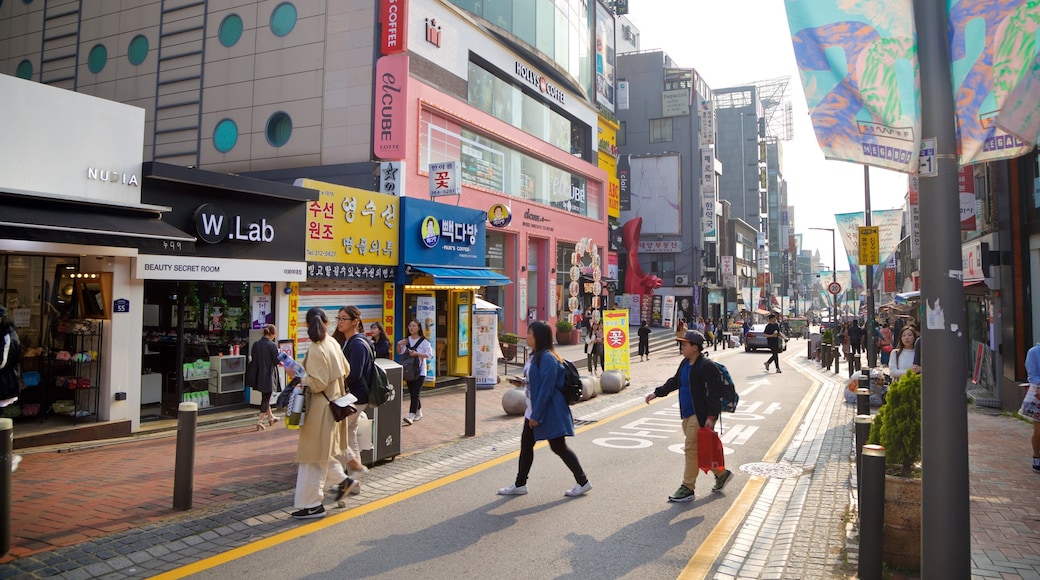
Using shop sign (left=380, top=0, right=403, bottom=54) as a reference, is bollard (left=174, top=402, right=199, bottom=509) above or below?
below

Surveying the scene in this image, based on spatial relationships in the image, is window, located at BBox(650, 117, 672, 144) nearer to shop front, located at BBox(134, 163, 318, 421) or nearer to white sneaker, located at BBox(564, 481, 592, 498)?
shop front, located at BBox(134, 163, 318, 421)

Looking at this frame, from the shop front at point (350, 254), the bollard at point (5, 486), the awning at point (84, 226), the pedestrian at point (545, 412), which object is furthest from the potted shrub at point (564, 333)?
the bollard at point (5, 486)

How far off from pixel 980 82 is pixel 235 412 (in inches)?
469

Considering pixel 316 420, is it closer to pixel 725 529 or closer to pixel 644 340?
pixel 725 529

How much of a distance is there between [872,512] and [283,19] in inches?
828

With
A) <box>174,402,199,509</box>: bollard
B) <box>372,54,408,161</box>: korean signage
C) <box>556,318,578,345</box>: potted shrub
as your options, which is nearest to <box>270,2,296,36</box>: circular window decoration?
<box>372,54,408,161</box>: korean signage

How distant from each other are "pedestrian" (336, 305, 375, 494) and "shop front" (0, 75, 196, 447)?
14.1 ft

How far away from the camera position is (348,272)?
15.0 metres

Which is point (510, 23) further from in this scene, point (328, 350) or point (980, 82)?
point (980, 82)

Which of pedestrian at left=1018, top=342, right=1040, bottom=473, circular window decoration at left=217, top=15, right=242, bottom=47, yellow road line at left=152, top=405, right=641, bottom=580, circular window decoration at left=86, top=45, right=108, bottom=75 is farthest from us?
circular window decoration at left=86, top=45, right=108, bottom=75

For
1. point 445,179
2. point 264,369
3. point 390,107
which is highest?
point 390,107

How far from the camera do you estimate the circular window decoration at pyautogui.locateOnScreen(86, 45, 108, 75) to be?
23422mm

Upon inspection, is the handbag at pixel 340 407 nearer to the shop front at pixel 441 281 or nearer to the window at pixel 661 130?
the shop front at pixel 441 281

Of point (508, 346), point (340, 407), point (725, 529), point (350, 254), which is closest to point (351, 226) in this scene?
point (350, 254)
